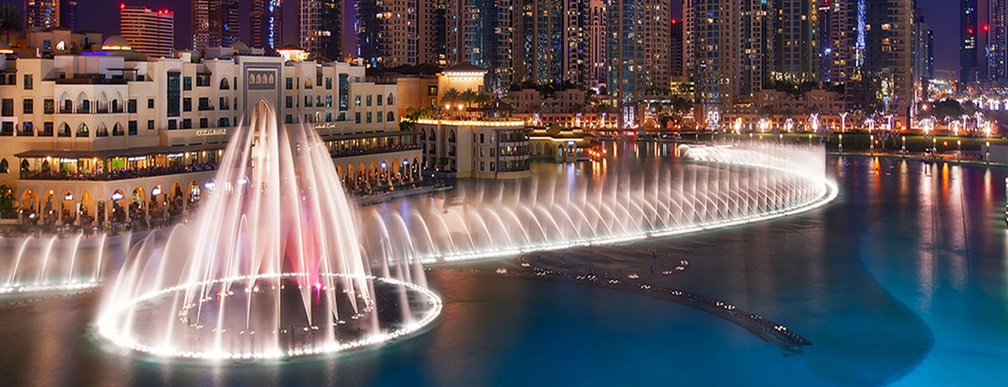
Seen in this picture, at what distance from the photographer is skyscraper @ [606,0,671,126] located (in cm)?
19488

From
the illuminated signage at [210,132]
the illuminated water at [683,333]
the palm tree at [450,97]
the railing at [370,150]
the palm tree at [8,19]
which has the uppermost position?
the palm tree at [8,19]

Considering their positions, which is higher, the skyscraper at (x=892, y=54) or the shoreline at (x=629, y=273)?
the skyscraper at (x=892, y=54)

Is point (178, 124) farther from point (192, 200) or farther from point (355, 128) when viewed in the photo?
point (355, 128)

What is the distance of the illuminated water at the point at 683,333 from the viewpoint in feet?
90.5

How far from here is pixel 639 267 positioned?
42.5m

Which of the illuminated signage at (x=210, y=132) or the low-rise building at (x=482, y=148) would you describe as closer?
the illuminated signage at (x=210, y=132)

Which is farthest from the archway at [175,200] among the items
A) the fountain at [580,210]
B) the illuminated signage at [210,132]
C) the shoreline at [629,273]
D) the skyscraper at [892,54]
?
the skyscraper at [892,54]

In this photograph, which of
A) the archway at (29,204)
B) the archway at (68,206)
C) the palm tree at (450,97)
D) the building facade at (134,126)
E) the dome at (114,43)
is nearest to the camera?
the archway at (29,204)

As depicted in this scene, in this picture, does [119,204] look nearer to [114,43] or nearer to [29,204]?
[29,204]

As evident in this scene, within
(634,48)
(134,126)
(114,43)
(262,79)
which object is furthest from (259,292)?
(634,48)

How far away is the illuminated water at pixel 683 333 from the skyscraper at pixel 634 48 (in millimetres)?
150228

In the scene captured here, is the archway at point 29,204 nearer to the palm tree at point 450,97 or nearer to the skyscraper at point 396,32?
the palm tree at point 450,97

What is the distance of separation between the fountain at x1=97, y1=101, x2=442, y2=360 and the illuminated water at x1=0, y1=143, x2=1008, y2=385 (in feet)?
3.55

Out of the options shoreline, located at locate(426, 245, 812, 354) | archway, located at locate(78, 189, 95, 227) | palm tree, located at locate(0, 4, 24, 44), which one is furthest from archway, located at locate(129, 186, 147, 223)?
palm tree, located at locate(0, 4, 24, 44)
